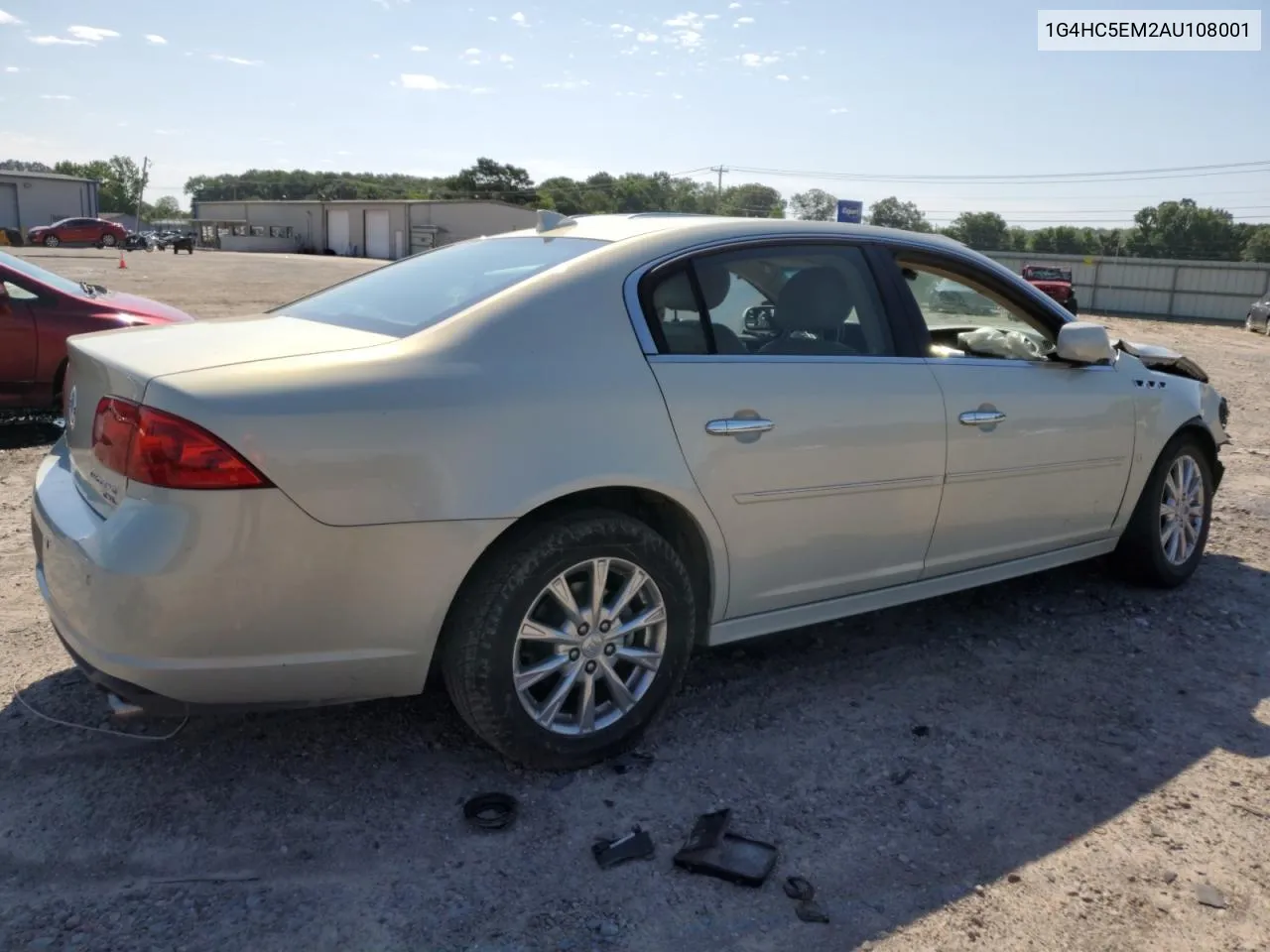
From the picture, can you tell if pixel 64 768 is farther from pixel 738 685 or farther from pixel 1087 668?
pixel 1087 668

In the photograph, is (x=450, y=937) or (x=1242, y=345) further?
(x=1242, y=345)

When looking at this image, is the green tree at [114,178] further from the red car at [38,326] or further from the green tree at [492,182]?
the red car at [38,326]

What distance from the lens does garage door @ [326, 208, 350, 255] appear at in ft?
251

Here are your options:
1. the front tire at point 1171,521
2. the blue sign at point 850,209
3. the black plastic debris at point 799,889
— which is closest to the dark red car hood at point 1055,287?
the blue sign at point 850,209

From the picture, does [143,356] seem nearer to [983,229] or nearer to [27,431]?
[27,431]

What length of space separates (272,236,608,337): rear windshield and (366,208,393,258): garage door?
69.9 meters

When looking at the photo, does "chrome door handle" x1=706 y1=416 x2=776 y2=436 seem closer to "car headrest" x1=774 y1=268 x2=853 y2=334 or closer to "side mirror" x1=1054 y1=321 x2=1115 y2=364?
"car headrest" x1=774 y1=268 x2=853 y2=334

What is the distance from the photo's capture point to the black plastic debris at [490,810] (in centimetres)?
288

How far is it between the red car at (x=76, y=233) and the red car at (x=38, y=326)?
184 feet

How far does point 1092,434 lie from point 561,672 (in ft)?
8.62

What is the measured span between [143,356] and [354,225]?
76931 mm

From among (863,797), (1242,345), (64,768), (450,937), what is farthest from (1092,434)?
(1242,345)

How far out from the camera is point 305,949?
2359 mm

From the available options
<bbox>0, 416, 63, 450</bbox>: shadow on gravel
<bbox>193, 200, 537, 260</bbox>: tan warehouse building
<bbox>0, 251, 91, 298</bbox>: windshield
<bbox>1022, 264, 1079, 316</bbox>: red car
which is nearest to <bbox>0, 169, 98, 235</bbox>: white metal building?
<bbox>193, 200, 537, 260</bbox>: tan warehouse building
